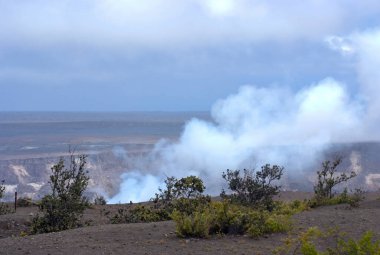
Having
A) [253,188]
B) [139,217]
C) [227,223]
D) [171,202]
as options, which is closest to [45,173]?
[253,188]

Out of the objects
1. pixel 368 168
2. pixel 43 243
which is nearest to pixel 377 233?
pixel 43 243

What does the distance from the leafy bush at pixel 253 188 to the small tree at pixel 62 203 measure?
3.72 meters

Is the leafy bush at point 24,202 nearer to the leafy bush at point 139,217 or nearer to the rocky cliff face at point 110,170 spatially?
the leafy bush at point 139,217

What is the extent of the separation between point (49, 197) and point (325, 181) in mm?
10190

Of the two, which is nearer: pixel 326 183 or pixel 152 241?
pixel 152 241

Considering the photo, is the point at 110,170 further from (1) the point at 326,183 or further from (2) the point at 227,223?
(2) the point at 227,223

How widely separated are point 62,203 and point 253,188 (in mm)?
5001

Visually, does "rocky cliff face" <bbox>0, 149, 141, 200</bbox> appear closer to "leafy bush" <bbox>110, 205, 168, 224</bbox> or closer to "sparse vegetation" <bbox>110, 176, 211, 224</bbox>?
"sparse vegetation" <bbox>110, 176, 211, 224</bbox>

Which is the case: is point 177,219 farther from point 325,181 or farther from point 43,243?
point 325,181

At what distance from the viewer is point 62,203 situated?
510 inches

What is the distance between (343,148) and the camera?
46750 mm

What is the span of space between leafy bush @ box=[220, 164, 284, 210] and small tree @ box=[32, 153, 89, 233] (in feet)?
12.2

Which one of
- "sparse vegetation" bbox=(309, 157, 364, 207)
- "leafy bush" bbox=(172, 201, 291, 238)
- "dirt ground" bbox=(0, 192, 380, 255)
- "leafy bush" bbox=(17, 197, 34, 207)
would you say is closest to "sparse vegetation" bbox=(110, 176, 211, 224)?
"dirt ground" bbox=(0, 192, 380, 255)

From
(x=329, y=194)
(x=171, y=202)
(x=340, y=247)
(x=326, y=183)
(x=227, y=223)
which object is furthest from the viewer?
(x=326, y=183)
